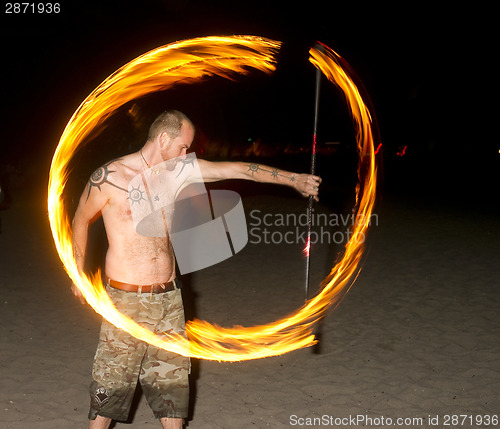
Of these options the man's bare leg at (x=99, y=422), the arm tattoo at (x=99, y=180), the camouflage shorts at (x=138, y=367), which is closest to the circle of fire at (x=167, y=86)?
the camouflage shorts at (x=138, y=367)

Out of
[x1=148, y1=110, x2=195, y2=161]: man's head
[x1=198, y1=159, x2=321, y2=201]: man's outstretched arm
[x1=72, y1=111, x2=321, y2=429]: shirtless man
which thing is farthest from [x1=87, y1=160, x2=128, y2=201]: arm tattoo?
[x1=198, y1=159, x2=321, y2=201]: man's outstretched arm

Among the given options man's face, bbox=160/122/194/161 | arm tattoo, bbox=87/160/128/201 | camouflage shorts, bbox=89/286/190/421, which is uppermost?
man's face, bbox=160/122/194/161

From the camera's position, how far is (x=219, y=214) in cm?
1461

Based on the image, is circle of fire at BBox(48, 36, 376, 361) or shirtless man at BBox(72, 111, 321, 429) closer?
shirtless man at BBox(72, 111, 321, 429)

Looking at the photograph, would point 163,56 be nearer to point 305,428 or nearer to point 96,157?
point 305,428

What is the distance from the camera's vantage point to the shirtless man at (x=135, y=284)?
3.25 metres

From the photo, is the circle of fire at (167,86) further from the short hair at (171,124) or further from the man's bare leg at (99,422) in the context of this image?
the short hair at (171,124)

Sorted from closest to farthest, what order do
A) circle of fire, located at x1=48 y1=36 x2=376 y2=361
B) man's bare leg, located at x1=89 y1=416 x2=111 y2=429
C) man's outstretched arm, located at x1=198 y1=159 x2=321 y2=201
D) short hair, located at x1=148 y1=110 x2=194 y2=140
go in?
short hair, located at x1=148 y1=110 x2=194 y2=140
man's bare leg, located at x1=89 y1=416 x2=111 y2=429
man's outstretched arm, located at x1=198 y1=159 x2=321 y2=201
circle of fire, located at x1=48 y1=36 x2=376 y2=361

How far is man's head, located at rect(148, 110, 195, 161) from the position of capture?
3.23 metres

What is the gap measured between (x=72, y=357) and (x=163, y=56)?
3160 mm

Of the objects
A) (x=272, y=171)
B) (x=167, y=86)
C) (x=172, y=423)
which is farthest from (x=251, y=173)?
(x=167, y=86)

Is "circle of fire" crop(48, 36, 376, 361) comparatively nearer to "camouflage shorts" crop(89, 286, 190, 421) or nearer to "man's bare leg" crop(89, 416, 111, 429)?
"camouflage shorts" crop(89, 286, 190, 421)

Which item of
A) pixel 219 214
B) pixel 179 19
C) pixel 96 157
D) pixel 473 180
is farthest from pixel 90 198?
pixel 473 180

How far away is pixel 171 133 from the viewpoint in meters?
3.23
